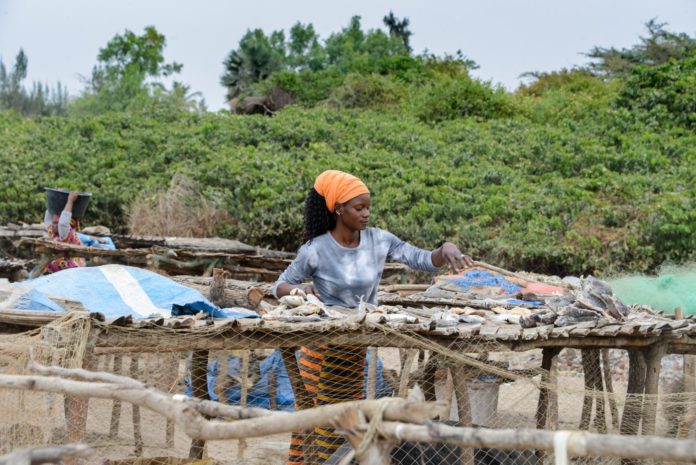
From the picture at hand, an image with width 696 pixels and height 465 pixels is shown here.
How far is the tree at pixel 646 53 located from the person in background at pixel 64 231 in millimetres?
18496

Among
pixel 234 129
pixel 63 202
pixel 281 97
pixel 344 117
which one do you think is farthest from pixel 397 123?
pixel 63 202

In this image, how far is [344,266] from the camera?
432cm

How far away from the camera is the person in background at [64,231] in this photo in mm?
8719

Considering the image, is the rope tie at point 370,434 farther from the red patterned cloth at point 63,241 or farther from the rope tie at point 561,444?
the red patterned cloth at point 63,241

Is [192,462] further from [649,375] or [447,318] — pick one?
[649,375]

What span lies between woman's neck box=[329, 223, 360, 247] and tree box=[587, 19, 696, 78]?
69.7 ft

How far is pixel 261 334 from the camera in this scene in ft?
13.1

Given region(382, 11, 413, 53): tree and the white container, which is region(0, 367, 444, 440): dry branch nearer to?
the white container

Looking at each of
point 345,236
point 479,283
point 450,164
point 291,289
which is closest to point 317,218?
point 345,236

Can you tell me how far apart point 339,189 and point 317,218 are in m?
0.20

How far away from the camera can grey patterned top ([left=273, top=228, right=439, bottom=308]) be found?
4320 mm

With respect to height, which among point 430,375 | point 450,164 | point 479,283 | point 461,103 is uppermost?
point 461,103

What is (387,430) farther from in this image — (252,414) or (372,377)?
(372,377)

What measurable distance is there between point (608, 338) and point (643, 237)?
25.5 ft
